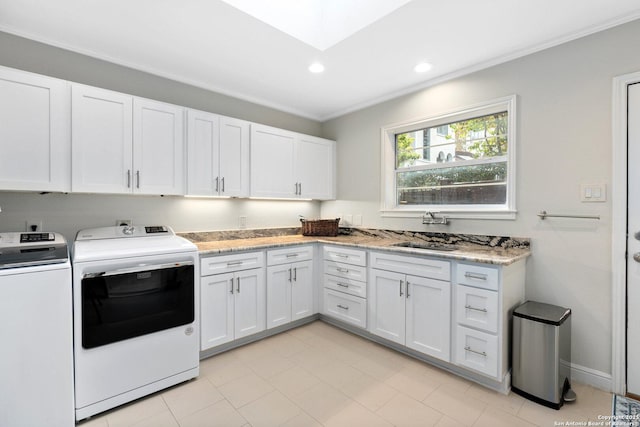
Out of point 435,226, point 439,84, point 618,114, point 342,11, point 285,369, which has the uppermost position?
point 342,11

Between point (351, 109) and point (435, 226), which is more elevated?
point (351, 109)

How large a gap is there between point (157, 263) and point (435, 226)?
2455mm

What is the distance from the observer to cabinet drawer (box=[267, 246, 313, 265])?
9.44 ft

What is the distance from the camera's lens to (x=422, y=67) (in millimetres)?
2697

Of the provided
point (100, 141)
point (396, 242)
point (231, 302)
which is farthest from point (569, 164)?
point (100, 141)

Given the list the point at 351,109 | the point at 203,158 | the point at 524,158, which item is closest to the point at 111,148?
the point at 203,158

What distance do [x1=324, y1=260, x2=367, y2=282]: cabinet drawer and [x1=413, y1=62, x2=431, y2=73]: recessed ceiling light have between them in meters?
1.88

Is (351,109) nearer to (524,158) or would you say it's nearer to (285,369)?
(524,158)

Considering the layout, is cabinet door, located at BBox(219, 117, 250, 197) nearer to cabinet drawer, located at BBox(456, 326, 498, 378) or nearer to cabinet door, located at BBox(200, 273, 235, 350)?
cabinet door, located at BBox(200, 273, 235, 350)

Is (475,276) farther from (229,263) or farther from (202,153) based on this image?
(202,153)

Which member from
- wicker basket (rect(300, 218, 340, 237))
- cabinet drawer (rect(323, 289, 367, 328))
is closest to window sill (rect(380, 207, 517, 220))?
wicker basket (rect(300, 218, 340, 237))

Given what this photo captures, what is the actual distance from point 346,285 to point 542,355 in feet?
5.19

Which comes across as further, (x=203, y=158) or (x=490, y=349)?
(x=203, y=158)

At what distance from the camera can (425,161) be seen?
3281 mm
